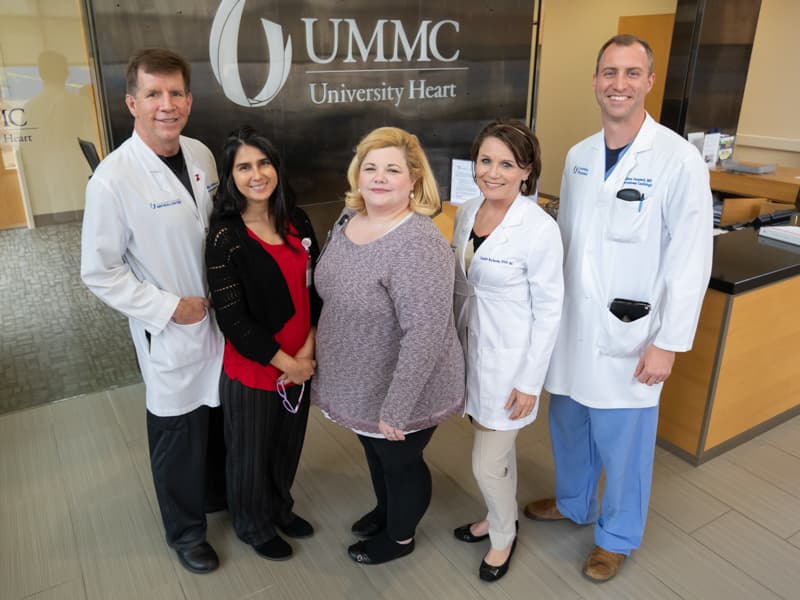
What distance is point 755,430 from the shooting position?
293 cm

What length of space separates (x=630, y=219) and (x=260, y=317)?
112 cm

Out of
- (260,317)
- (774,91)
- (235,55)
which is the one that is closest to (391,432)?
(260,317)

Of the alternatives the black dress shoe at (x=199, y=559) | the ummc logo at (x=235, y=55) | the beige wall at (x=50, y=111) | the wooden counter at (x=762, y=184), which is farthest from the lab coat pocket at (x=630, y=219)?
the wooden counter at (x=762, y=184)

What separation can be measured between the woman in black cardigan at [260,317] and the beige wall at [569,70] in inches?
237

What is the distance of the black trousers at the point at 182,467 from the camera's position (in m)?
2.04

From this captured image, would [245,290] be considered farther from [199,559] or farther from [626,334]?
[626,334]

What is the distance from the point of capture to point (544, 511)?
240 cm

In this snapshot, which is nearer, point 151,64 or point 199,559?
point 151,64

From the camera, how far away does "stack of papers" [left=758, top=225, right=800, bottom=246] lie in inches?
115

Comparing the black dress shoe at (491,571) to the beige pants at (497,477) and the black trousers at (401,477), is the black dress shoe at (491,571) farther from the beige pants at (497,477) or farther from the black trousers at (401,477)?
the black trousers at (401,477)

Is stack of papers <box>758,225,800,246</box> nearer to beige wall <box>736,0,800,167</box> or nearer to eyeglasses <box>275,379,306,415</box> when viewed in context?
eyeglasses <box>275,379,306,415</box>

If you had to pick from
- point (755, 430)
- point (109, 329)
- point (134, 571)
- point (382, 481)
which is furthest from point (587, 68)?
point (134, 571)

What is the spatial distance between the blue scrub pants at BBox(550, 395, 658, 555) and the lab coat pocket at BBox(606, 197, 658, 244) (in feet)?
1.84

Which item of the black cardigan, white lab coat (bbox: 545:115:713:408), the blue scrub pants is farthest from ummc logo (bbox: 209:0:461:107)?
the blue scrub pants
